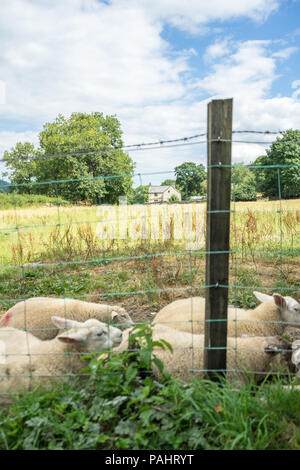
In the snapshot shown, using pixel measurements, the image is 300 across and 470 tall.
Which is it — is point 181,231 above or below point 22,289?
above

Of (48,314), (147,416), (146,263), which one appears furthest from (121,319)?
(146,263)

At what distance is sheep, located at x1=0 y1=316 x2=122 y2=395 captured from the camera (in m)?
3.22

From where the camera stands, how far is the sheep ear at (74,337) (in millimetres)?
3297

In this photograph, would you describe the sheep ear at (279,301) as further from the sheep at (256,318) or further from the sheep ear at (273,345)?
the sheep ear at (273,345)

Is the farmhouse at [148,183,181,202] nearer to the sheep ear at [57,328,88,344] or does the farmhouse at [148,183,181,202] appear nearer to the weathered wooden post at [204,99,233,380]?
the weathered wooden post at [204,99,233,380]

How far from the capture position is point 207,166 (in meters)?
2.94

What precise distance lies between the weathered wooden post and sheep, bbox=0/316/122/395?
3.76 ft

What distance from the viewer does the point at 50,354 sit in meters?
3.43

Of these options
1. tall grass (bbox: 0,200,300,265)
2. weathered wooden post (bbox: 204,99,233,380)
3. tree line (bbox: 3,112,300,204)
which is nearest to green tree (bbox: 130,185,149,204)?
weathered wooden post (bbox: 204,99,233,380)

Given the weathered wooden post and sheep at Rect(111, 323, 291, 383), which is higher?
the weathered wooden post

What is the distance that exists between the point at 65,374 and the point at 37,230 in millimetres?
8952

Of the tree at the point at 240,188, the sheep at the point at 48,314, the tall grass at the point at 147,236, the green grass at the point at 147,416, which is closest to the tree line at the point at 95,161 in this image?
the tree at the point at 240,188
